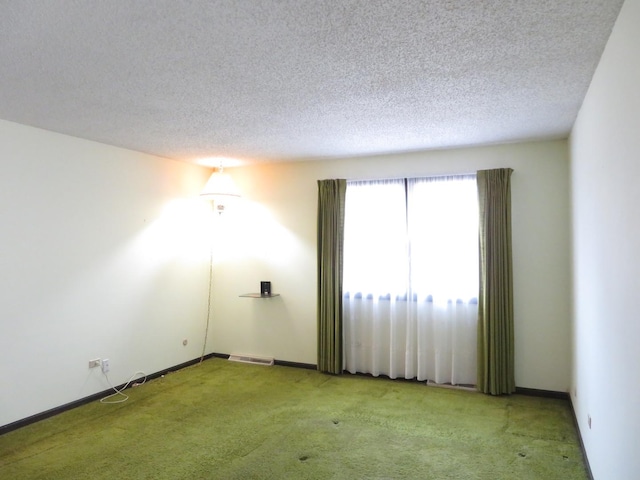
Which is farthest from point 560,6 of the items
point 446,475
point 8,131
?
point 8,131

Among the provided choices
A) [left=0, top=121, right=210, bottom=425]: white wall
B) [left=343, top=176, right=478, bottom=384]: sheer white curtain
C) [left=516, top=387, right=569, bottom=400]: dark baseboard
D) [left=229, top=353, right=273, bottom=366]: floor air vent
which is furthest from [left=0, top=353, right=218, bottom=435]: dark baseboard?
[left=516, top=387, right=569, bottom=400]: dark baseboard

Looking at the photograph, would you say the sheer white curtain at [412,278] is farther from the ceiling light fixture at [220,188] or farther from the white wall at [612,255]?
the ceiling light fixture at [220,188]

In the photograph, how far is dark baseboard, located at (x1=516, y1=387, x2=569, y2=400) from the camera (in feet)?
13.0

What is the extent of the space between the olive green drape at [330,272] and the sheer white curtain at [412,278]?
0.11m

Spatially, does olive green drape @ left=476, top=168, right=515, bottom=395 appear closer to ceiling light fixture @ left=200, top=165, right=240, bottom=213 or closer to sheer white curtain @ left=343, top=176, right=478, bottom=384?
sheer white curtain @ left=343, top=176, right=478, bottom=384

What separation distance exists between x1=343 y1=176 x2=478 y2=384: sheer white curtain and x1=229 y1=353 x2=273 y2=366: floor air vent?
1.10 metres

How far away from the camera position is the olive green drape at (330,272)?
190 inches

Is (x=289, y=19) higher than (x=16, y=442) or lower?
higher

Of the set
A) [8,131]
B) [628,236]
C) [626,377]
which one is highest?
[8,131]

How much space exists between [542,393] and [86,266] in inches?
186

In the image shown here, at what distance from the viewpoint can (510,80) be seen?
2.57 metres

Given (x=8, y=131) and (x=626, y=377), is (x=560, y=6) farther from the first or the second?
(x=8, y=131)

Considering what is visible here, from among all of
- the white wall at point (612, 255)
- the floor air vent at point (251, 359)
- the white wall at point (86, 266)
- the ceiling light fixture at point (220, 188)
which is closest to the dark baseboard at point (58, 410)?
the white wall at point (86, 266)

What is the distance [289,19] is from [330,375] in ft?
13.1
